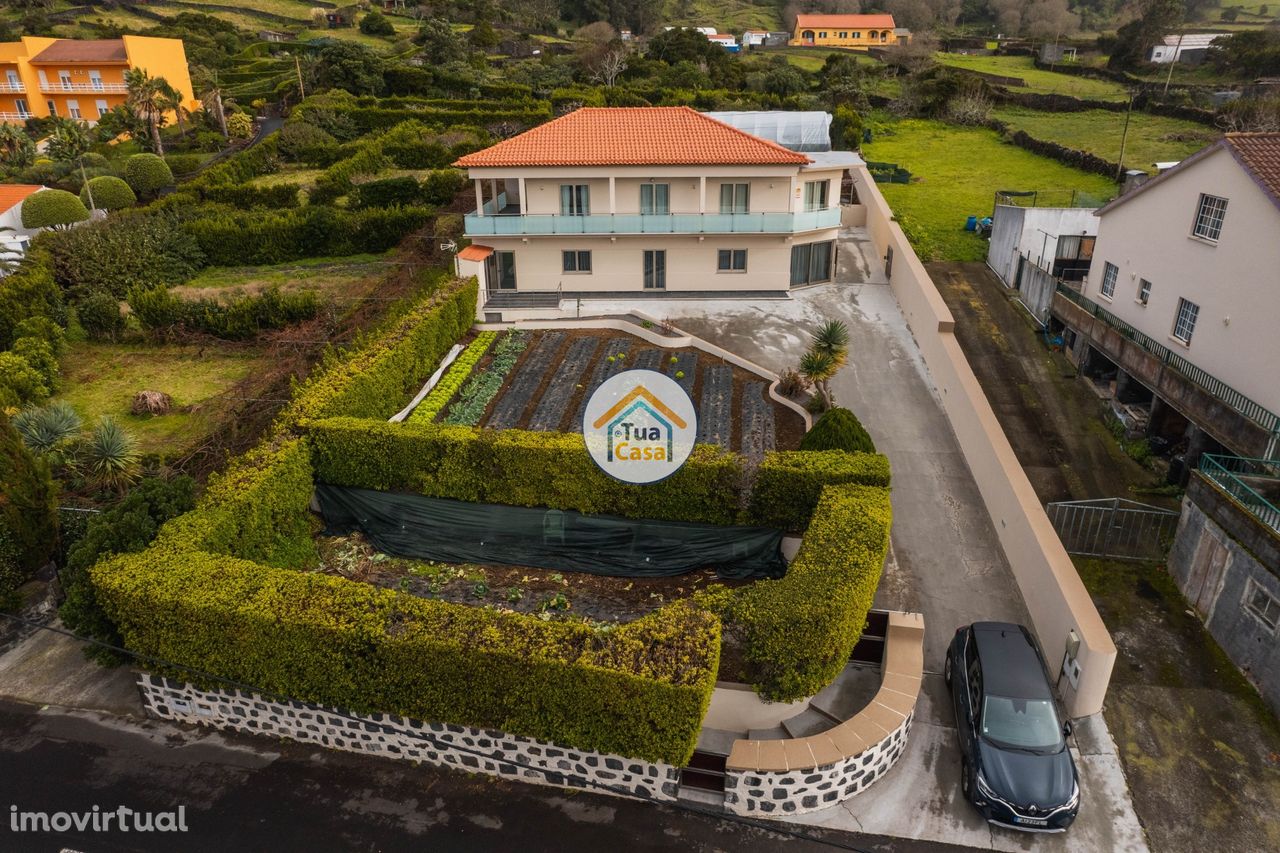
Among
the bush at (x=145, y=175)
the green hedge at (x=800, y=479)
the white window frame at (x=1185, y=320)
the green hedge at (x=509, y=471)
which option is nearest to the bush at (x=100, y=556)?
the green hedge at (x=509, y=471)

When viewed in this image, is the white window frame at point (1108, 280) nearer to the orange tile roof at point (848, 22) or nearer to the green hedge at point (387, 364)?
the green hedge at point (387, 364)

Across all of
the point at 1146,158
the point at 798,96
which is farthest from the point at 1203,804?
the point at 798,96

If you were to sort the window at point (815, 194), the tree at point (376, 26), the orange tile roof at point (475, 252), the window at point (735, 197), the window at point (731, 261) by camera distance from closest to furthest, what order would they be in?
the orange tile roof at point (475, 252) < the window at point (735, 197) < the window at point (731, 261) < the window at point (815, 194) < the tree at point (376, 26)

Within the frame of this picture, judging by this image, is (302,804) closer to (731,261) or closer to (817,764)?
(817,764)

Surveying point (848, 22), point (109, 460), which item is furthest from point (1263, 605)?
point (848, 22)

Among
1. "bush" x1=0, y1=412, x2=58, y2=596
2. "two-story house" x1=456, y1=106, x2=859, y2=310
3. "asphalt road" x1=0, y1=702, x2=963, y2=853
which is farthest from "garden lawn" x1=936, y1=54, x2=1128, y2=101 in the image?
"bush" x1=0, y1=412, x2=58, y2=596

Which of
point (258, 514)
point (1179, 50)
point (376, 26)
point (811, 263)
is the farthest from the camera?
point (376, 26)
